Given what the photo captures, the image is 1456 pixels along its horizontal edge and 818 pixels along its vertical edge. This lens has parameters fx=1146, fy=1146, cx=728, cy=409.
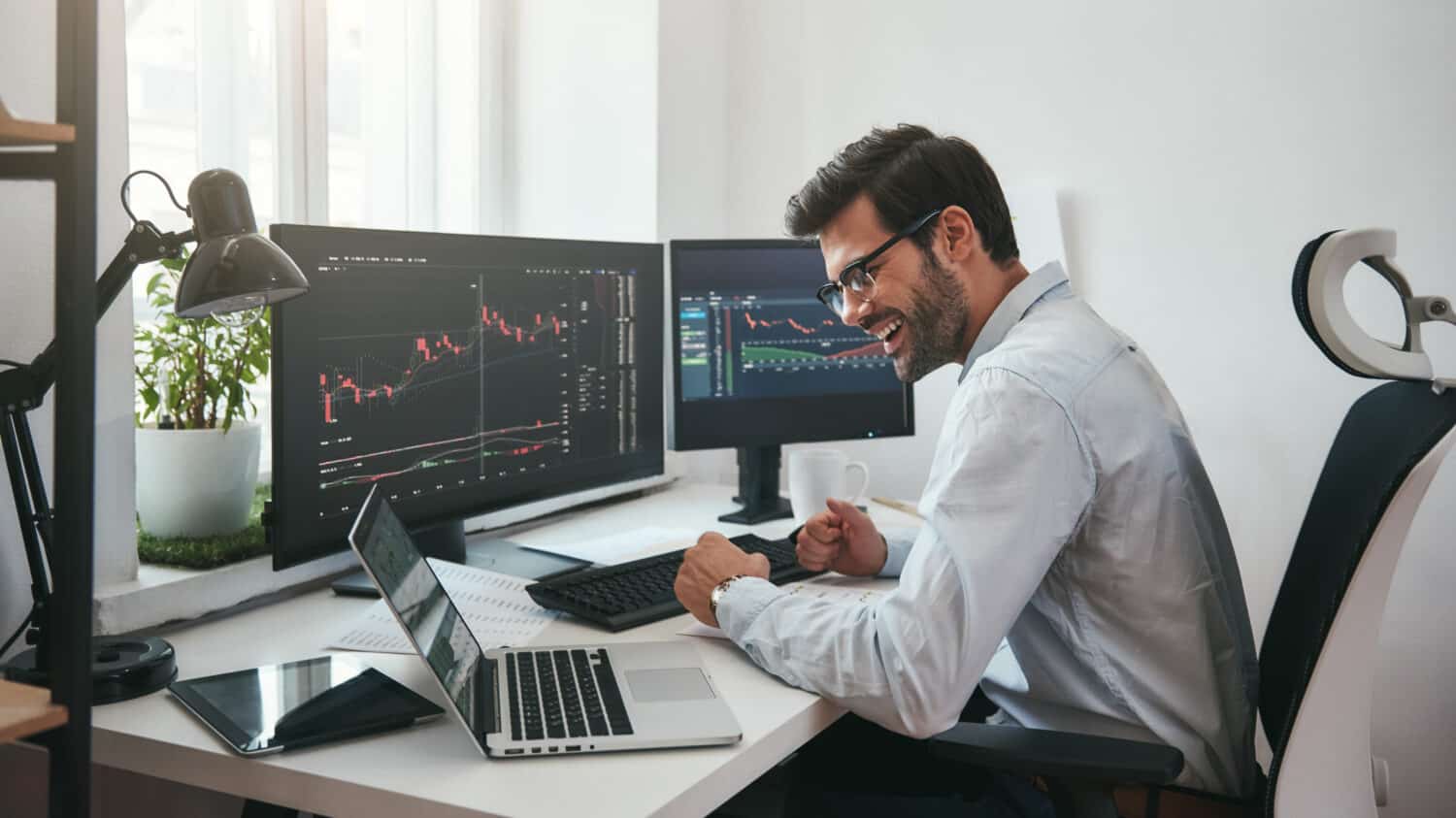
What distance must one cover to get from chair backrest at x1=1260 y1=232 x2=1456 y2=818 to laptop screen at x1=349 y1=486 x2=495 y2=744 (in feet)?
2.48

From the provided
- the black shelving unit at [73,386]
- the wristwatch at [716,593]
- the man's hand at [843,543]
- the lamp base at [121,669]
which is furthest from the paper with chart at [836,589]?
the black shelving unit at [73,386]

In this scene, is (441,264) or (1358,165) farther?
(1358,165)

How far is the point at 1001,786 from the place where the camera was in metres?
1.34

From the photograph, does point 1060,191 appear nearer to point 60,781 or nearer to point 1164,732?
point 1164,732

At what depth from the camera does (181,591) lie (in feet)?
4.53

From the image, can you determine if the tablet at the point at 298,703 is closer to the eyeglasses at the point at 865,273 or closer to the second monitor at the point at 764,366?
the eyeglasses at the point at 865,273

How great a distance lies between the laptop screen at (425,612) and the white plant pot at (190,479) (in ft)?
1.41

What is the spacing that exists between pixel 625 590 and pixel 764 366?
69 centimetres

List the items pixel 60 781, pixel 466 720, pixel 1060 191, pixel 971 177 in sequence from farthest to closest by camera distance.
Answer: pixel 1060 191 < pixel 971 177 < pixel 466 720 < pixel 60 781

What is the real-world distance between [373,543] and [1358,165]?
184 centimetres

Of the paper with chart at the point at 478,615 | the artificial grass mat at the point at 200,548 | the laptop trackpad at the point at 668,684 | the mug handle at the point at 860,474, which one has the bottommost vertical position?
the laptop trackpad at the point at 668,684

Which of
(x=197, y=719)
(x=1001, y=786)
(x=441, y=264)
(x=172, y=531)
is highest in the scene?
(x=441, y=264)

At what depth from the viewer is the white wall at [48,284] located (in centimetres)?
124

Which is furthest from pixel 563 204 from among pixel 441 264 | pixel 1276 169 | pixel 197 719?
pixel 197 719
